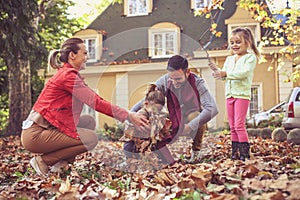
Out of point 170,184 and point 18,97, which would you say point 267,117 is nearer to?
point 18,97

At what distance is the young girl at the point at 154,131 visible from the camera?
4234 mm

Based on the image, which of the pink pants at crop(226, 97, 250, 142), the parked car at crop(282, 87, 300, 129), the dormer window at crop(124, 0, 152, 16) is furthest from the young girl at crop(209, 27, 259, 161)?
the dormer window at crop(124, 0, 152, 16)

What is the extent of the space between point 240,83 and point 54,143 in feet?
6.70

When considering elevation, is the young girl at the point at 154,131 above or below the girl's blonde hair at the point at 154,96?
below

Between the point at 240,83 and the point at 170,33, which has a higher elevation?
the point at 170,33

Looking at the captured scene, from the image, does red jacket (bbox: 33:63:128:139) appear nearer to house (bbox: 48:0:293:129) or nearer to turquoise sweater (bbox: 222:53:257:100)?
turquoise sweater (bbox: 222:53:257:100)

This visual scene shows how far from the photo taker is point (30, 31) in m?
10.8

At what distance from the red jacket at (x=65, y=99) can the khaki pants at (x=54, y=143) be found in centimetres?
8

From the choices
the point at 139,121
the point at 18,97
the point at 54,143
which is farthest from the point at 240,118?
the point at 18,97

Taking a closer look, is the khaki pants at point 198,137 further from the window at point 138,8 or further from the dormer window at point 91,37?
the window at point 138,8

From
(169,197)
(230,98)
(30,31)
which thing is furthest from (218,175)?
(30,31)

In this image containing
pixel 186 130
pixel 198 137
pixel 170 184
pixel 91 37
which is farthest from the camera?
pixel 91 37

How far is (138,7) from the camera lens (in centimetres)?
1977

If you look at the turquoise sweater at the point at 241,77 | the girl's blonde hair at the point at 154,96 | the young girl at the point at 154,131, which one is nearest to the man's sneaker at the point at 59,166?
the young girl at the point at 154,131
